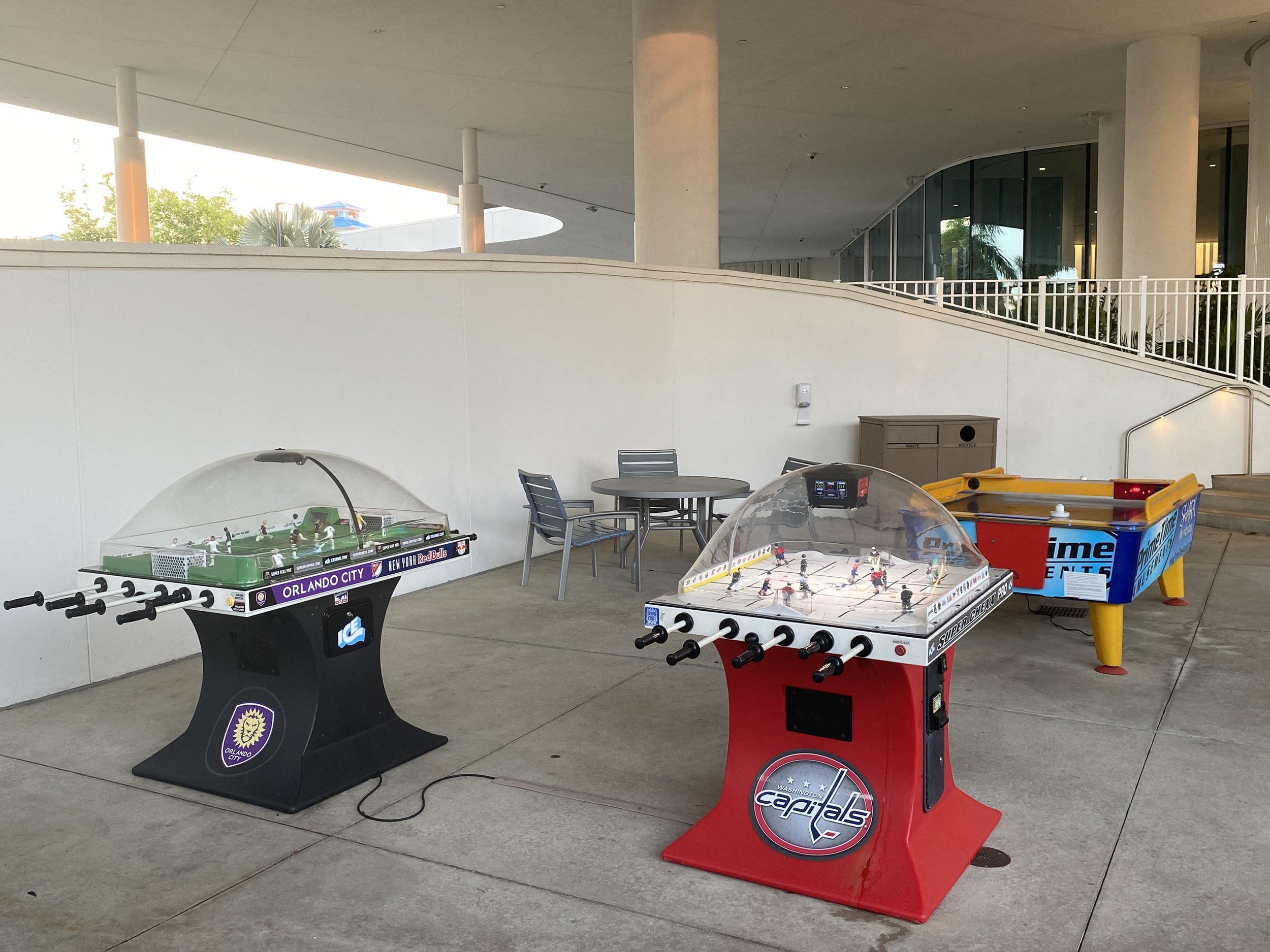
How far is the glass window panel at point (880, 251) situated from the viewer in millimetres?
26094

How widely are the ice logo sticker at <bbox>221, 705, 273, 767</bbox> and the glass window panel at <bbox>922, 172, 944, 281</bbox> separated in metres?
18.5

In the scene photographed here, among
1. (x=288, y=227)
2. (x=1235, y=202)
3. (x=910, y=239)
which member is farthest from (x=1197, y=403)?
(x=288, y=227)

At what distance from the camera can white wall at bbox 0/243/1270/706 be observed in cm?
500

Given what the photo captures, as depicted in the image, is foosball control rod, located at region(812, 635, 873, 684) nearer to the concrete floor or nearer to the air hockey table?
the concrete floor

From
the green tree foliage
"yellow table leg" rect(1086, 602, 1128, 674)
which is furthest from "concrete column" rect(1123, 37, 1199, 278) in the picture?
the green tree foliage

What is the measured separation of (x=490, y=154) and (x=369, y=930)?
59.8 ft

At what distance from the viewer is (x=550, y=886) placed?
3.07 metres

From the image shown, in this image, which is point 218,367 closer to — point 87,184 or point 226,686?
point 226,686

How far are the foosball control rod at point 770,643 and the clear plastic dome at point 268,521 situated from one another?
66.4 inches

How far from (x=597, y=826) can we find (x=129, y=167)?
1410cm

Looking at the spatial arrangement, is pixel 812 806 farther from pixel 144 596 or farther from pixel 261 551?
pixel 144 596

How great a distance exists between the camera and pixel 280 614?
12.1 ft

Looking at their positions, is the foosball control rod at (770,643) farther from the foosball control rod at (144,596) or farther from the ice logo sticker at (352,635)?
the foosball control rod at (144,596)

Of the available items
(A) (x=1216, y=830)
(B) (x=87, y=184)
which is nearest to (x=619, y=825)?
(A) (x=1216, y=830)
